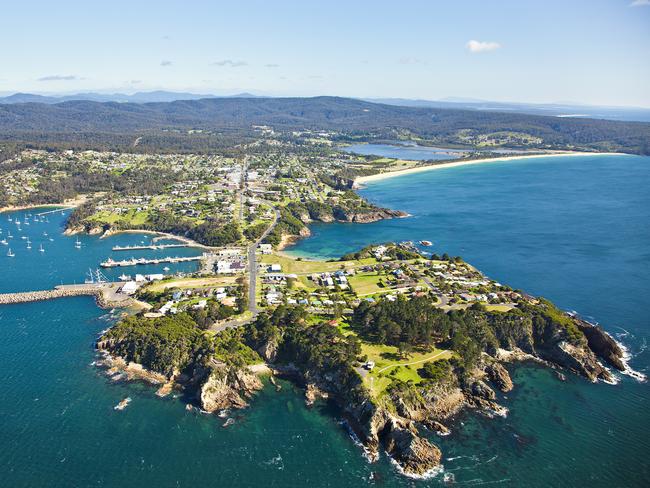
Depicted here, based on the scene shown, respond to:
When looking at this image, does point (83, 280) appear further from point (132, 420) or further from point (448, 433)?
point (448, 433)

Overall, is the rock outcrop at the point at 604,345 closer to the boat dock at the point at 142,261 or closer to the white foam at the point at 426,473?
the white foam at the point at 426,473

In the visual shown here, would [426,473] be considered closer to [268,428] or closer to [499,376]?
[268,428]

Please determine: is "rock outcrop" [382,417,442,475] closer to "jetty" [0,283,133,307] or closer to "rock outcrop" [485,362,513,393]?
"rock outcrop" [485,362,513,393]

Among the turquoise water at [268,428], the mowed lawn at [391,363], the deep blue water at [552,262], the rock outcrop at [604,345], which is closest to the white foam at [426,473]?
the turquoise water at [268,428]

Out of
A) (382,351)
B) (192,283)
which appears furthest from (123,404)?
(192,283)

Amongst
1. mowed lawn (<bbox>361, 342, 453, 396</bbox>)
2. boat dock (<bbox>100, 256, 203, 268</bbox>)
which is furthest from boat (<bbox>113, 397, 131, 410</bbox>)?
boat dock (<bbox>100, 256, 203, 268</bbox>)

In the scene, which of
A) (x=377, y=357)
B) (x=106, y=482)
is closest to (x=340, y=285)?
(x=377, y=357)
